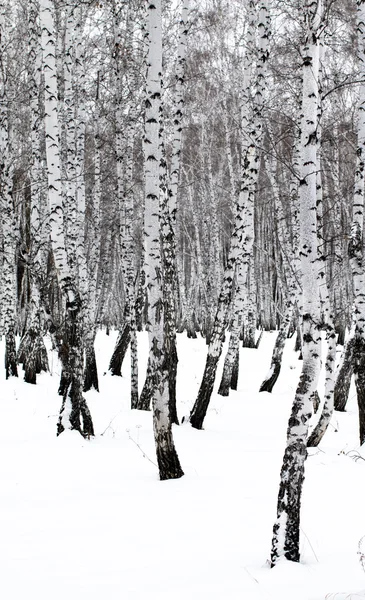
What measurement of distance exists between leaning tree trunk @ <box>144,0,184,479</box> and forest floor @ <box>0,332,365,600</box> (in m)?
0.40

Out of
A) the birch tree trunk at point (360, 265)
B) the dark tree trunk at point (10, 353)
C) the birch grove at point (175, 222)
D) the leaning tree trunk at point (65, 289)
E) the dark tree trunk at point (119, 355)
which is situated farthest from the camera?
the dark tree trunk at point (119, 355)

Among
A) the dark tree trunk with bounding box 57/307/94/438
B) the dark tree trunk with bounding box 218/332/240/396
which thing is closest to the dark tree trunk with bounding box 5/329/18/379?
the dark tree trunk with bounding box 218/332/240/396

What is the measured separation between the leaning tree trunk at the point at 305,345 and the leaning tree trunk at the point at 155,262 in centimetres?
192

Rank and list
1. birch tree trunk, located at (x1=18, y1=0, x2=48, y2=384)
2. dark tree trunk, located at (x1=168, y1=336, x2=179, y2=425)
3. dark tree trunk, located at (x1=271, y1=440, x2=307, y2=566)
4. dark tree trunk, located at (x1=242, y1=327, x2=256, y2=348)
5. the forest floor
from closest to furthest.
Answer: the forest floor, dark tree trunk, located at (x1=271, y1=440, x2=307, y2=566), dark tree trunk, located at (x1=168, y1=336, x2=179, y2=425), birch tree trunk, located at (x1=18, y1=0, x2=48, y2=384), dark tree trunk, located at (x1=242, y1=327, x2=256, y2=348)

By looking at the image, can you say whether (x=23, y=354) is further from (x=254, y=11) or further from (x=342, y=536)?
(x=342, y=536)

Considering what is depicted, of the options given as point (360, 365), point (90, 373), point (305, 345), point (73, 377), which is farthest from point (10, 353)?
point (305, 345)

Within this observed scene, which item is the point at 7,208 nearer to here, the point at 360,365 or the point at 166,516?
the point at 360,365

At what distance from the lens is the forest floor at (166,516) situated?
3.26 meters

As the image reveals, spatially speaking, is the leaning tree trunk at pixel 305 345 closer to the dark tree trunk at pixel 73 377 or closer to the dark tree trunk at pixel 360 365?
the dark tree trunk at pixel 360 365

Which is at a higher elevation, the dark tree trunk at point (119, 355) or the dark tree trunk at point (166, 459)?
the dark tree trunk at point (119, 355)

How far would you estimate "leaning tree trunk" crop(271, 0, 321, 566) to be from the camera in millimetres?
3463

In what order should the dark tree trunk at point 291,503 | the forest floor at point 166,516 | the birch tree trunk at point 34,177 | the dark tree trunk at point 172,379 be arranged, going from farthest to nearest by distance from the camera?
1. the birch tree trunk at point 34,177
2. the dark tree trunk at point 172,379
3. the dark tree trunk at point 291,503
4. the forest floor at point 166,516

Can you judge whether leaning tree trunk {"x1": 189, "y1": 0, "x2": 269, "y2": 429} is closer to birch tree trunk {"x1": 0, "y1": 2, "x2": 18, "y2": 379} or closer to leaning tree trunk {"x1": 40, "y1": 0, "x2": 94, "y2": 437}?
leaning tree trunk {"x1": 40, "y1": 0, "x2": 94, "y2": 437}

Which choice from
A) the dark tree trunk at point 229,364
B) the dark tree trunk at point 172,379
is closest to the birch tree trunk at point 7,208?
the dark tree trunk at point 229,364
